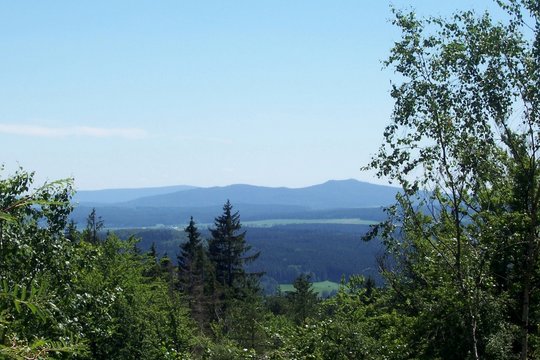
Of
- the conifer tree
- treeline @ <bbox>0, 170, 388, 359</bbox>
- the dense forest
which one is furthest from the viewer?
the conifer tree

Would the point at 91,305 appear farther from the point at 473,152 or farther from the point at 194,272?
the point at 194,272

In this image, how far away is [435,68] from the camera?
14.1m

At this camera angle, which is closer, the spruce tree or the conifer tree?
the conifer tree

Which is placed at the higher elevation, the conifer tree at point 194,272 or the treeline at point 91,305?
the treeline at point 91,305

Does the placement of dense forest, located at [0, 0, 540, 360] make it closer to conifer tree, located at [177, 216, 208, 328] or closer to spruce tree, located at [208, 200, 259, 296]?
conifer tree, located at [177, 216, 208, 328]

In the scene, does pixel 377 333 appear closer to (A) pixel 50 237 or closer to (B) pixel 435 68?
(B) pixel 435 68

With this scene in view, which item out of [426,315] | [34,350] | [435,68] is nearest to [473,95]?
[435,68]

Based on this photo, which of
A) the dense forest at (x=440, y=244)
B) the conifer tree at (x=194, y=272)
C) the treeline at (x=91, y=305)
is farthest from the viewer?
the conifer tree at (x=194, y=272)

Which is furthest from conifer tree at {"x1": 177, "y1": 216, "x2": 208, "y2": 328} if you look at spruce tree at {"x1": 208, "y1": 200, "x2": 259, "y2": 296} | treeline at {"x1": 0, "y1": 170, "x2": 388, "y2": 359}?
treeline at {"x1": 0, "y1": 170, "x2": 388, "y2": 359}

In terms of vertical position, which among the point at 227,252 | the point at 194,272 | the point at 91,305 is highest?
the point at 91,305

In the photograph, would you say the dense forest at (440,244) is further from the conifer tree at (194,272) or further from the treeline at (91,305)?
the conifer tree at (194,272)

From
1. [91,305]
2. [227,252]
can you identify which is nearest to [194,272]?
[227,252]

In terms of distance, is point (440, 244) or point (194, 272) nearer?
point (440, 244)

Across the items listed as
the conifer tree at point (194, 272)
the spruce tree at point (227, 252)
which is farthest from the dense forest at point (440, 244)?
the spruce tree at point (227, 252)
